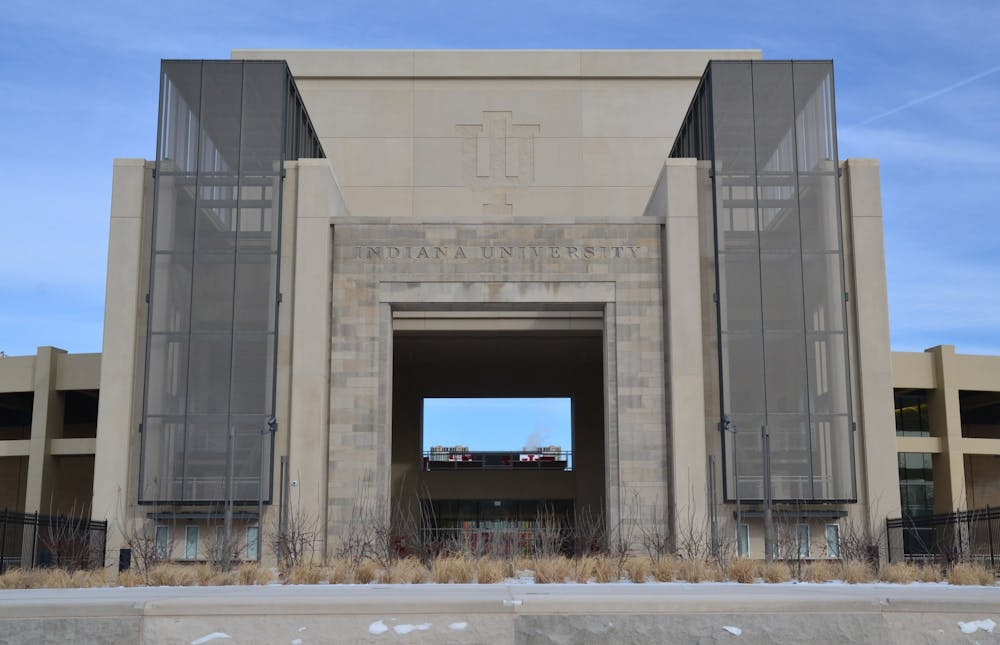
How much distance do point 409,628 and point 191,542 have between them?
2286 cm

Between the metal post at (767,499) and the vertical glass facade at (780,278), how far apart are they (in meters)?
0.27

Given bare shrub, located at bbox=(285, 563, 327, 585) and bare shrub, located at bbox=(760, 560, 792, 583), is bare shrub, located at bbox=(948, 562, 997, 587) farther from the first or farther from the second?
bare shrub, located at bbox=(285, 563, 327, 585)

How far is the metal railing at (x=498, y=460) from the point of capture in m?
50.3

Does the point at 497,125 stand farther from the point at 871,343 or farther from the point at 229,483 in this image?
the point at 229,483

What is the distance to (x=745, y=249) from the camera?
29797 millimetres

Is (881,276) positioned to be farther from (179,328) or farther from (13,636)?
(13,636)

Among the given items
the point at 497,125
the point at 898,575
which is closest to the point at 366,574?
the point at 898,575

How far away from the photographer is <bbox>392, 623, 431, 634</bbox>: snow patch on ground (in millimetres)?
7109

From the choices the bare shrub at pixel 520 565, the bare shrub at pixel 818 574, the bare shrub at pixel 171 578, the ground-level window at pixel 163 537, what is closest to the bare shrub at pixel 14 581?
the bare shrub at pixel 171 578

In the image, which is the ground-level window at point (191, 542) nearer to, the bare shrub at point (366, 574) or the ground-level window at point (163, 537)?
the ground-level window at point (163, 537)

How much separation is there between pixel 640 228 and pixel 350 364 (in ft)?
29.4

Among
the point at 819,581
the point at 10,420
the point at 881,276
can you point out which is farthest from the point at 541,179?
the point at 10,420

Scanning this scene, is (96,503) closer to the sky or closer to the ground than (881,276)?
closer to the ground

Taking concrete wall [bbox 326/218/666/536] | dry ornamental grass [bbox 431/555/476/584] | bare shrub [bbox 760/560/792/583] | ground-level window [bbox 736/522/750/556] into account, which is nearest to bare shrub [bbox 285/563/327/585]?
dry ornamental grass [bbox 431/555/476/584]
